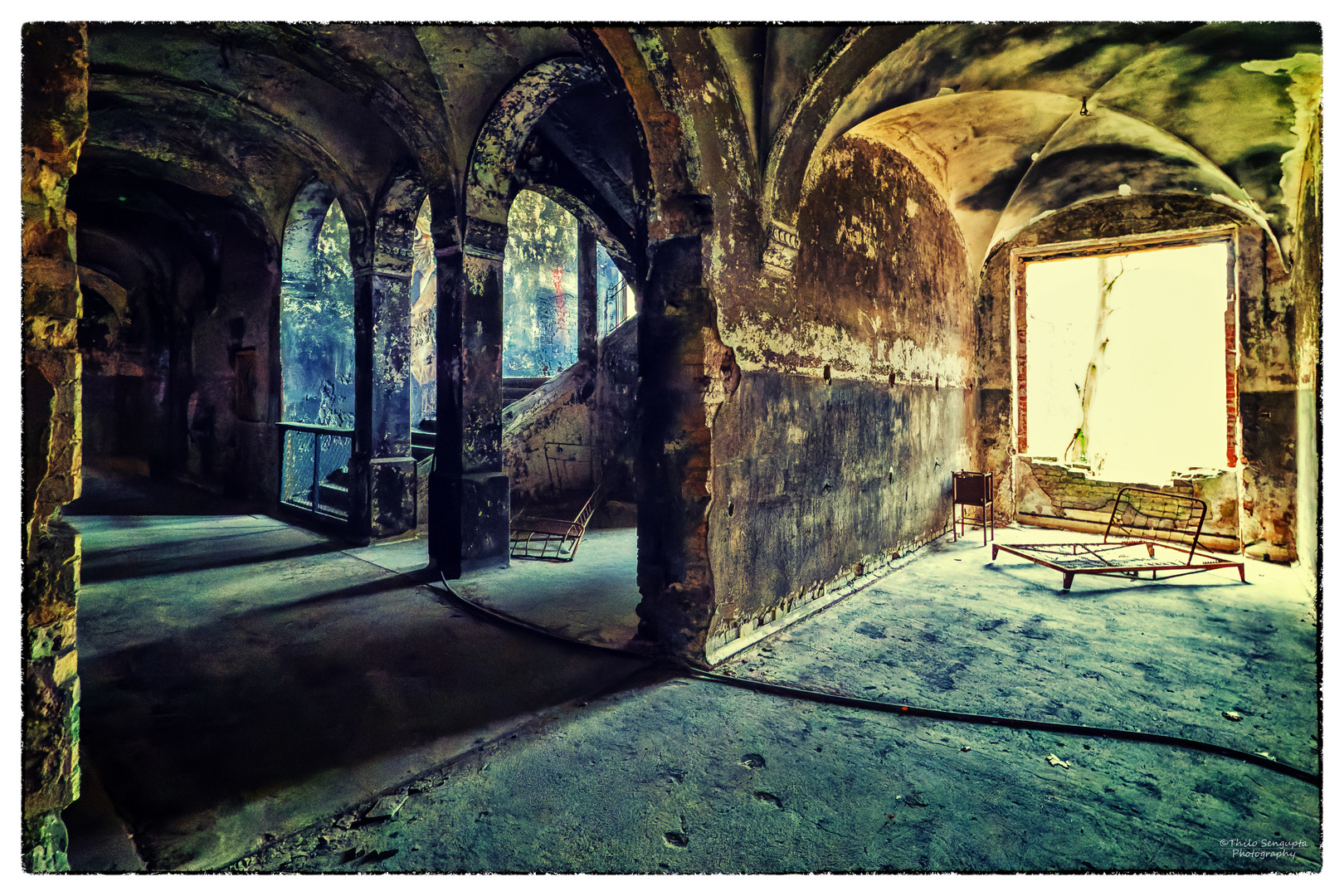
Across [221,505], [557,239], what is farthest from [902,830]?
[557,239]

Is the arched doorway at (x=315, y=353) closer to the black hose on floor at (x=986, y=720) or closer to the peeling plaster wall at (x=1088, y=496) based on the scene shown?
the black hose on floor at (x=986, y=720)

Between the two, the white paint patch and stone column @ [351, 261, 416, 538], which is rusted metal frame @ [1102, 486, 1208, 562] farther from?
stone column @ [351, 261, 416, 538]

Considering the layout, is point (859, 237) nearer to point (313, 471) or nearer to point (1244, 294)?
point (1244, 294)

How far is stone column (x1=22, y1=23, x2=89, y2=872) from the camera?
1.39 metres

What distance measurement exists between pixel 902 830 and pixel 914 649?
190cm

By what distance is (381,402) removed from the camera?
693 cm

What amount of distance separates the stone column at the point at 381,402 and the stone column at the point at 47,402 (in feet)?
18.8

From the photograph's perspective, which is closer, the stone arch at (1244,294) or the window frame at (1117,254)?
the stone arch at (1244,294)

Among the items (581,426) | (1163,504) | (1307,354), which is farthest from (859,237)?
(1163,504)

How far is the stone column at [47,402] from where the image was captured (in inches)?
54.7

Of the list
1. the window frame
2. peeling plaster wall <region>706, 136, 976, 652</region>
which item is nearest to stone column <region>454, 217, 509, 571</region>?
peeling plaster wall <region>706, 136, 976, 652</region>

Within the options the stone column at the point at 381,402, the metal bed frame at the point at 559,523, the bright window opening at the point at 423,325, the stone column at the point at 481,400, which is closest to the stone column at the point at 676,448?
the stone column at the point at 481,400

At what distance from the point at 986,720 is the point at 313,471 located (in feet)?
28.1

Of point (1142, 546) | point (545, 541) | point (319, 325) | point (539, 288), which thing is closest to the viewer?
point (545, 541)
